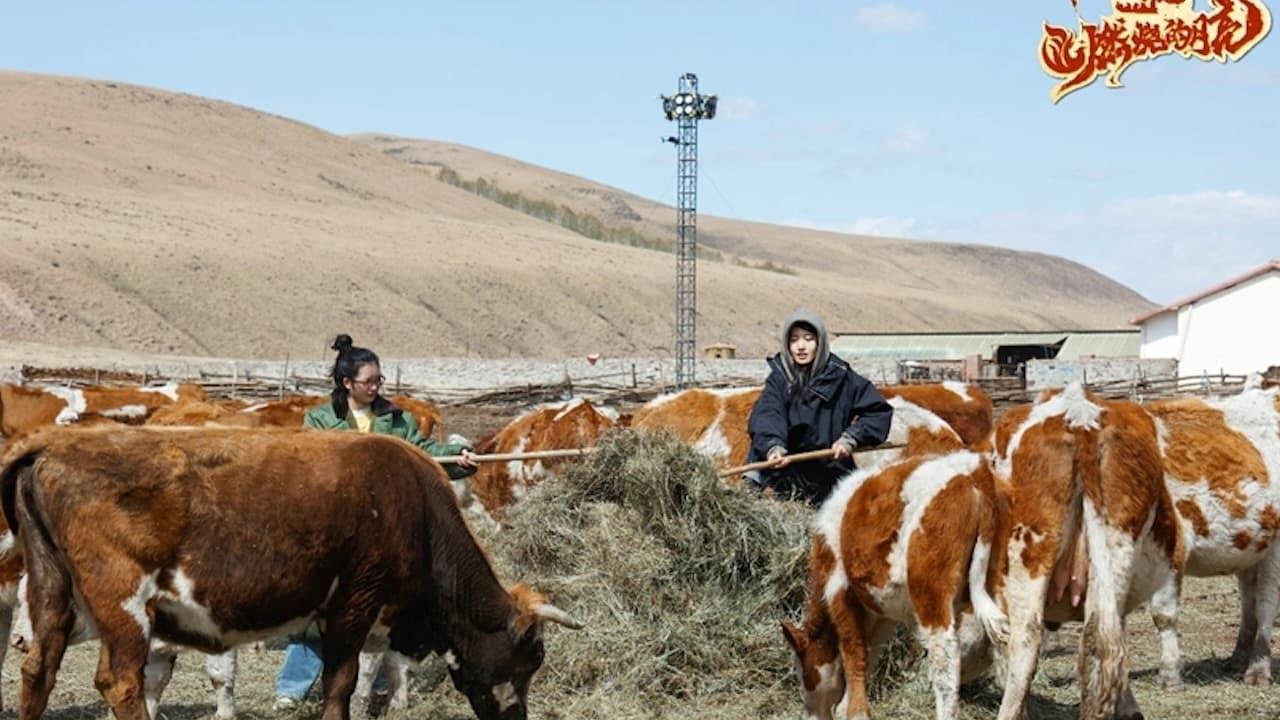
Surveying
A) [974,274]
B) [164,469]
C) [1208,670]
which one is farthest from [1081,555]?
[974,274]

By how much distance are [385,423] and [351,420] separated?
20 cm

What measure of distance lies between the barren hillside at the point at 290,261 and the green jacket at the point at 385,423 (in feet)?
163

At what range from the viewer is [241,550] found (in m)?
6.72

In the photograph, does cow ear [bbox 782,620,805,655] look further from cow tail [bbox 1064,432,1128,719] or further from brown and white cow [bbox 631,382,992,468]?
brown and white cow [bbox 631,382,992,468]

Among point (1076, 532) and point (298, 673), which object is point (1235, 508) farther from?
point (298, 673)

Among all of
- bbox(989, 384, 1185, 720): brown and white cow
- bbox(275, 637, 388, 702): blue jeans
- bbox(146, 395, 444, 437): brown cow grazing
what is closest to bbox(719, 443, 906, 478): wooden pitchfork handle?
bbox(989, 384, 1185, 720): brown and white cow

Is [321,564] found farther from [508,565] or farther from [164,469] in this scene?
[508,565]

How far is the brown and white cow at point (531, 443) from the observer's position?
44.2ft

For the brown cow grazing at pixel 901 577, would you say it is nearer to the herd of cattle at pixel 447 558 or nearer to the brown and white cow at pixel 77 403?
the herd of cattle at pixel 447 558

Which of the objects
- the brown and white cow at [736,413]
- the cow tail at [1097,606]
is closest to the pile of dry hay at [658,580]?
the cow tail at [1097,606]

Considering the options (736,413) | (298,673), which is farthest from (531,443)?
(298,673)

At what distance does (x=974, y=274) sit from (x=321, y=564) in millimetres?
180594

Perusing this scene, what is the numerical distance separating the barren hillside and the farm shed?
33093 millimetres

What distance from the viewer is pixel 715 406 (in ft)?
42.9
